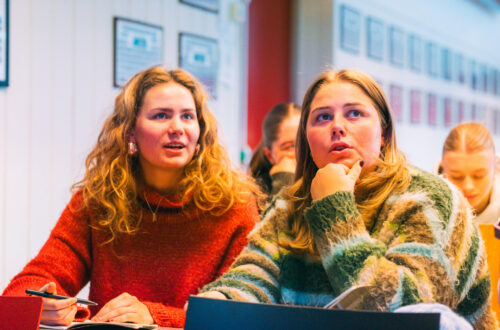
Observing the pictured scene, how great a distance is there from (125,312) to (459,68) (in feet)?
22.0

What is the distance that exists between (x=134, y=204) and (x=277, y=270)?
0.72m

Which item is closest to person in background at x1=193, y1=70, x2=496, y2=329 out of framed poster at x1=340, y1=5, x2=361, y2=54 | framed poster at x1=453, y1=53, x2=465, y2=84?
framed poster at x1=340, y1=5, x2=361, y2=54

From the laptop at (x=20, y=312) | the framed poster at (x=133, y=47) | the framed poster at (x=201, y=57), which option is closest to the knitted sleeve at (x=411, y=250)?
the laptop at (x=20, y=312)

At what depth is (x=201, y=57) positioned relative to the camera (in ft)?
14.0

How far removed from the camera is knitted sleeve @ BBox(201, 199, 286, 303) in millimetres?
1408

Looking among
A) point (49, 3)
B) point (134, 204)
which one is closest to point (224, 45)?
point (49, 3)

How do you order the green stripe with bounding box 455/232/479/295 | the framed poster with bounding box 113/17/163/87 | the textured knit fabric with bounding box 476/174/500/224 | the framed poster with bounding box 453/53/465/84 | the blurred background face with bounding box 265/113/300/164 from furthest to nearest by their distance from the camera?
the framed poster with bounding box 453/53/465/84, the framed poster with bounding box 113/17/163/87, the blurred background face with bounding box 265/113/300/164, the textured knit fabric with bounding box 476/174/500/224, the green stripe with bounding box 455/232/479/295

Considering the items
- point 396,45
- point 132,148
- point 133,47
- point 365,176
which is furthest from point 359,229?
point 396,45

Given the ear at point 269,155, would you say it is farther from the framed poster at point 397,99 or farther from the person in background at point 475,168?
the framed poster at point 397,99

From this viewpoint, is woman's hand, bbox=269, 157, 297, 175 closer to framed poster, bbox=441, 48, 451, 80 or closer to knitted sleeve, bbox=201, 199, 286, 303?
knitted sleeve, bbox=201, 199, 286, 303

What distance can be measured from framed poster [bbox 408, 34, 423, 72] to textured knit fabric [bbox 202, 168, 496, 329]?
5358 millimetres

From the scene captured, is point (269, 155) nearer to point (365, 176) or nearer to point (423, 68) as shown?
point (365, 176)

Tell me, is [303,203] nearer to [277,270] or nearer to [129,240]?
[277,270]

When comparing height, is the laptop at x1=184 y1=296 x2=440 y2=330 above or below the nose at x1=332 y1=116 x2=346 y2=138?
below
